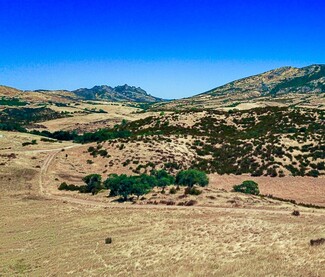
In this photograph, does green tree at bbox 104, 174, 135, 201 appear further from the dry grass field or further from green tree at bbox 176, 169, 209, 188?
green tree at bbox 176, 169, 209, 188

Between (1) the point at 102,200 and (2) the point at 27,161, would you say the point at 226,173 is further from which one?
(2) the point at 27,161

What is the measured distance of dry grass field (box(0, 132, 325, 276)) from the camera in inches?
898

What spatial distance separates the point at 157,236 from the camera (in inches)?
1128

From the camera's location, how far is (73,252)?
87.6 feet

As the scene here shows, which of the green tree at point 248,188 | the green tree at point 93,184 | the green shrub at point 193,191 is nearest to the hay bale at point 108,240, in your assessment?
the green shrub at point 193,191

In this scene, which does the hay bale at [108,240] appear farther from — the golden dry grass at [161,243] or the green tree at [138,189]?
the green tree at [138,189]

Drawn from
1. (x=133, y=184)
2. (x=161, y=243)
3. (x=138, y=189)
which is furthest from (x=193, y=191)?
(x=161, y=243)

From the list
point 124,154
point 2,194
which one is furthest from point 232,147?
point 2,194

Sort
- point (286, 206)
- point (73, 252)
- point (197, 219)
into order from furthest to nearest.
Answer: point (286, 206) → point (197, 219) → point (73, 252)

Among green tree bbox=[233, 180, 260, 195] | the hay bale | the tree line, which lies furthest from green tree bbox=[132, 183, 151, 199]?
the hay bale

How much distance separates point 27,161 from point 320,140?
169 ft

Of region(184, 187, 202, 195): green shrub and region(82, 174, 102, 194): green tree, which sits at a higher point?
region(184, 187, 202, 195): green shrub

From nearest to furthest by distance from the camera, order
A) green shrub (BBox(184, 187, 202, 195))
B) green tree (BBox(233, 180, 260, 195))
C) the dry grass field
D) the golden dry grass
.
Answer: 1. the golden dry grass
2. the dry grass field
3. green shrub (BBox(184, 187, 202, 195))
4. green tree (BBox(233, 180, 260, 195))

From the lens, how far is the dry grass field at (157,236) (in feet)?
74.8
